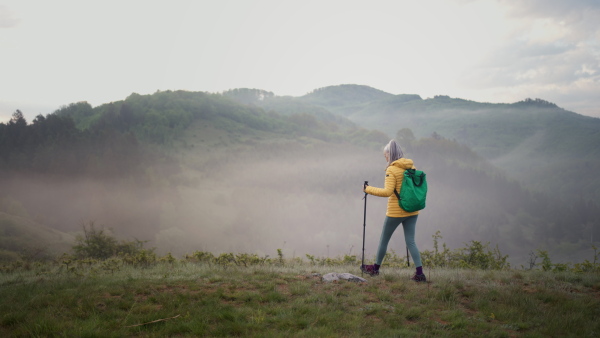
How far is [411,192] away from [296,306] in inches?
123

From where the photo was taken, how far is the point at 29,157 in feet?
375

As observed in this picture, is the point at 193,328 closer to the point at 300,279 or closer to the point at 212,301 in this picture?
the point at 212,301

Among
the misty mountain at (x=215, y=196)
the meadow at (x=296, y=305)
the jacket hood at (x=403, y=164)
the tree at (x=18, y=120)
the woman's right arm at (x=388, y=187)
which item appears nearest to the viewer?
the meadow at (x=296, y=305)

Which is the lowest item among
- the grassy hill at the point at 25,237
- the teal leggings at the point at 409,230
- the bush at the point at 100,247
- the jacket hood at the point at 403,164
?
the grassy hill at the point at 25,237

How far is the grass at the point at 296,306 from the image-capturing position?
519 centimetres

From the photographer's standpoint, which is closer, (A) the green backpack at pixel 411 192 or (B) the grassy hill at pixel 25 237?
(A) the green backpack at pixel 411 192

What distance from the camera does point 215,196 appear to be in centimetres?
14150

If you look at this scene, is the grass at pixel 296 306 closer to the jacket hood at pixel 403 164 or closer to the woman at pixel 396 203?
the woman at pixel 396 203

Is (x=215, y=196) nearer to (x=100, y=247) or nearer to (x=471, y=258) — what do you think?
(x=100, y=247)

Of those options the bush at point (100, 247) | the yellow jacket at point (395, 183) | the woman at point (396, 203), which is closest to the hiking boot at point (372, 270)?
the woman at point (396, 203)

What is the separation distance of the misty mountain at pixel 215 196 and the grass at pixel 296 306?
2527 inches

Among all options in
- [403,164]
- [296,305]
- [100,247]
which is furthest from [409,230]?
[100,247]

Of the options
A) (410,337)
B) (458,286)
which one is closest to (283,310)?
(410,337)

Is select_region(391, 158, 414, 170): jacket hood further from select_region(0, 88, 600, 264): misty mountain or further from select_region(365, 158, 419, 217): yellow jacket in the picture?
select_region(0, 88, 600, 264): misty mountain
